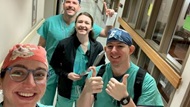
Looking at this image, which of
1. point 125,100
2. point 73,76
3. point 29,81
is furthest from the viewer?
point 73,76

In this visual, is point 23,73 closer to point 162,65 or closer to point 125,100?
point 125,100

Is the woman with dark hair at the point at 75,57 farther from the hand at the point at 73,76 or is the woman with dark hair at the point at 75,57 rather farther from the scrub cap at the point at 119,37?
the scrub cap at the point at 119,37

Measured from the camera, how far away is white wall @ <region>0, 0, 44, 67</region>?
1.96 metres

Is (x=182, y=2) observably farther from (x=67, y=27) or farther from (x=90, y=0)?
(x=90, y=0)

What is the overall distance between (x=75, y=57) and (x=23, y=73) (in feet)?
3.01

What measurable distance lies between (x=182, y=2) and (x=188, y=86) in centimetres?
102

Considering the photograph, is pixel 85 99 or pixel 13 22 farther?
pixel 13 22

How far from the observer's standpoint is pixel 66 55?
1.80m

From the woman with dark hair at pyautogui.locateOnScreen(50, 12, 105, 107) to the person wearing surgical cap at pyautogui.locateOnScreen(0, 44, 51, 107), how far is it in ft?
2.65

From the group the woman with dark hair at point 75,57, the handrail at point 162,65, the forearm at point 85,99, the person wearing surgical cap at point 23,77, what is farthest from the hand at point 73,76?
the handrail at point 162,65

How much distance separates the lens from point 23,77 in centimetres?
90

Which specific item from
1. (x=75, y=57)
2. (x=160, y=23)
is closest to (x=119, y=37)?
(x=75, y=57)

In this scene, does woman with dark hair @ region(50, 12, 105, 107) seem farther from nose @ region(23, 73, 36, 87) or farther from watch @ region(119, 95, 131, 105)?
nose @ region(23, 73, 36, 87)

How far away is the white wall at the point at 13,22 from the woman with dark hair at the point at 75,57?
57 centimetres
